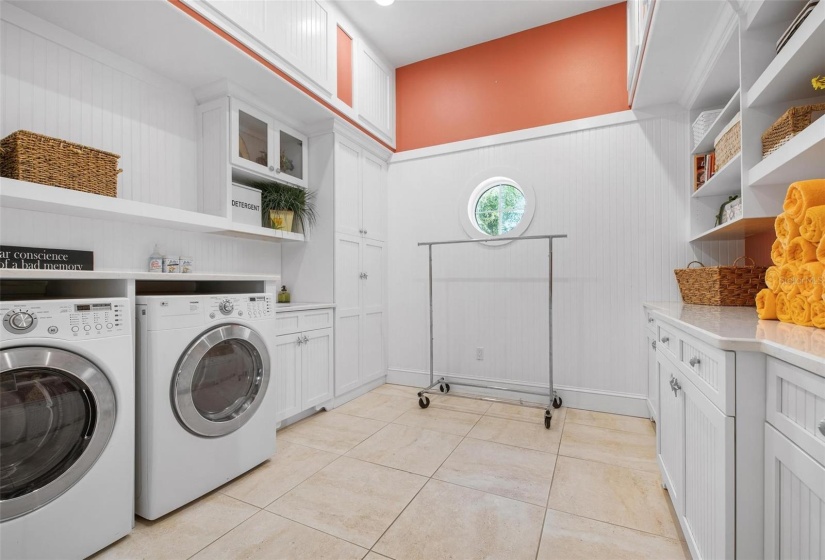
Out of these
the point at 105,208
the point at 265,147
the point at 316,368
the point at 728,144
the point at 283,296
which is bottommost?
the point at 316,368

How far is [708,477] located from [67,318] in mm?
2033

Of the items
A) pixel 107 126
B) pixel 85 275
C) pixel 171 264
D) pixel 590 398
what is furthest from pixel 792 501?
pixel 107 126

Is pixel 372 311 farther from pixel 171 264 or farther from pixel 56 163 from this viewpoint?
pixel 56 163

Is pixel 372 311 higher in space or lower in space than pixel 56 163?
lower

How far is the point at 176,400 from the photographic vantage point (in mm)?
1573

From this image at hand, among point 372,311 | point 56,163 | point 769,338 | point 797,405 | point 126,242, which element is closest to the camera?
point 797,405

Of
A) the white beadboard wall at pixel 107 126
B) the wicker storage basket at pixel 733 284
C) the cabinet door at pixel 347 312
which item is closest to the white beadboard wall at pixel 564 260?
the cabinet door at pixel 347 312

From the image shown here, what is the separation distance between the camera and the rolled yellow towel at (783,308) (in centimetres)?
115

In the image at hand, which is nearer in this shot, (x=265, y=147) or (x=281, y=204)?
(x=265, y=147)

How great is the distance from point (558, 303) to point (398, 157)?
6.51 ft

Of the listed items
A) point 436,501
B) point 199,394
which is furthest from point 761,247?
point 199,394

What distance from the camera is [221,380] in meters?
1.80

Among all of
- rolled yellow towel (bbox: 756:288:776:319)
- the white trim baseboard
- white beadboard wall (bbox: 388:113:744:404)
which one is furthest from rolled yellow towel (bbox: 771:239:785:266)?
the white trim baseboard

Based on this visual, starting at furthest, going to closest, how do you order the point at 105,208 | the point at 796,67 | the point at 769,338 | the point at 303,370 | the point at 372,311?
the point at 372,311 → the point at 303,370 → the point at 105,208 → the point at 796,67 → the point at 769,338
